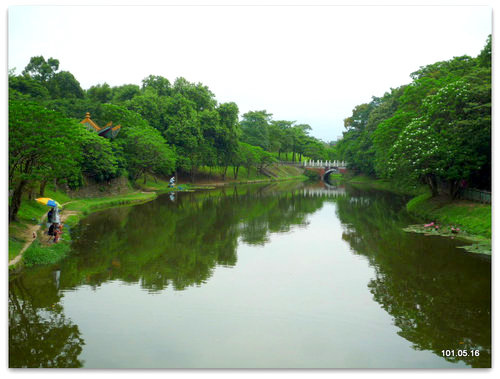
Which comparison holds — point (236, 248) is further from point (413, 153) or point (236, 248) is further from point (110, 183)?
point (110, 183)

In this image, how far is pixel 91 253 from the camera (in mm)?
19000

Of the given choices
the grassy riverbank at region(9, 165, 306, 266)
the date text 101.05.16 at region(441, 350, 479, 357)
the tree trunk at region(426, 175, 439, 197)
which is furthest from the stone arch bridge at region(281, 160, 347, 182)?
the date text 101.05.16 at region(441, 350, 479, 357)

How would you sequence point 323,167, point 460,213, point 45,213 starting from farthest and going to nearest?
point 323,167
point 460,213
point 45,213

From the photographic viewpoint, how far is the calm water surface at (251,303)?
9.53 metres

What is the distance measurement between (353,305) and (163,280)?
7.11m

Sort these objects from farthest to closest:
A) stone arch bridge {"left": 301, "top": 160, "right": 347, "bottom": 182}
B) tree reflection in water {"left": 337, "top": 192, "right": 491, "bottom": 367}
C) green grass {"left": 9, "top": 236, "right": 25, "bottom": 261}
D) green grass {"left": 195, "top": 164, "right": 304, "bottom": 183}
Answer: stone arch bridge {"left": 301, "top": 160, "right": 347, "bottom": 182} → green grass {"left": 195, "top": 164, "right": 304, "bottom": 183} → green grass {"left": 9, "top": 236, "right": 25, "bottom": 261} → tree reflection in water {"left": 337, "top": 192, "right": 491, "bottom": 367}

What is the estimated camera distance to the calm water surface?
31.3 ft

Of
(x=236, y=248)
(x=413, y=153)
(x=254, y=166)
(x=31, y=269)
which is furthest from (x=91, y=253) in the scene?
(x=254, y=166)

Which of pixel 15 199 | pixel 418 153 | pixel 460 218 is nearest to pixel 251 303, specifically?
pixel 15 199

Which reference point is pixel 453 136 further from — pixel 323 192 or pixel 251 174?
pixel 251 174

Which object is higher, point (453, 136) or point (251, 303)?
point (453, 136)

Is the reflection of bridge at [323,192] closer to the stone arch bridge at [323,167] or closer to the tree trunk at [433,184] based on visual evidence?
the tree trunk at [433,184]

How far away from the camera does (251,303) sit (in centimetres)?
1300

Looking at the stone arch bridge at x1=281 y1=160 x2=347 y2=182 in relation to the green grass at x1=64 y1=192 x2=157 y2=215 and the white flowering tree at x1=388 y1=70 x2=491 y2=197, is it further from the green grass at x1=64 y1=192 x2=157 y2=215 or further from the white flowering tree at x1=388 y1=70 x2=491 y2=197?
the white flowering tree at x1=388 y1=70 x2=491 y2=197
